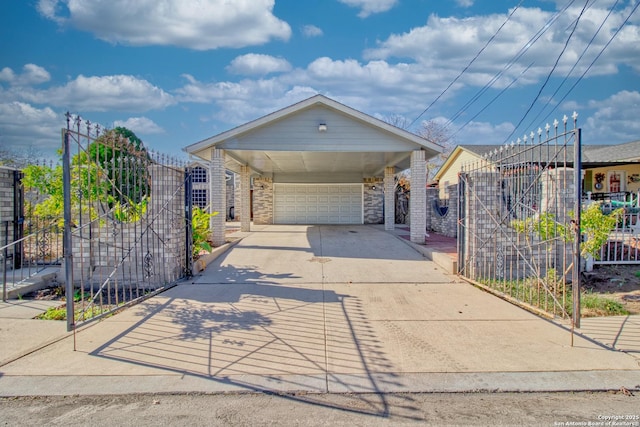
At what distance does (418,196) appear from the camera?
12.6 m

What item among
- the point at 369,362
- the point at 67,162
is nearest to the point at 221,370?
the point at 369,362

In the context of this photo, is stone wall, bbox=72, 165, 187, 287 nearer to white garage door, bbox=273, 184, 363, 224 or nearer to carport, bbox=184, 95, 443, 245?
carport, bbox=184, 95, 443, 245

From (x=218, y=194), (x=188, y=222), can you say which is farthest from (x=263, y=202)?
(x=188, y=222)

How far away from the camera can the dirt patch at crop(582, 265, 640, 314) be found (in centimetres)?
707

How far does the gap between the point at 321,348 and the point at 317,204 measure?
54.8ft

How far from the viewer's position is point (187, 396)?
3541mm

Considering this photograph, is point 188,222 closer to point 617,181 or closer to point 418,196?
point 418,196

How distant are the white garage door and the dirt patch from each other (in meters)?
13.2

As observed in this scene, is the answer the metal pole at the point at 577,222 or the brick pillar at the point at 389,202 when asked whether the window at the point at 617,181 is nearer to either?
the brick pillar at the point at 389,202

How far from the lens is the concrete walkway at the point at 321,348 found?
3.79 m

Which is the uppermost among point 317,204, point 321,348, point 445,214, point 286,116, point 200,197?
point 286,116

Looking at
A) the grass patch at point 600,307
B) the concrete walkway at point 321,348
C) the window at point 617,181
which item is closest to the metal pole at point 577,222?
the concrete walkway at point 321,348

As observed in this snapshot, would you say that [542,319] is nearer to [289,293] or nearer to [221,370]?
[289,293]

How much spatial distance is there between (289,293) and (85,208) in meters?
4.20
